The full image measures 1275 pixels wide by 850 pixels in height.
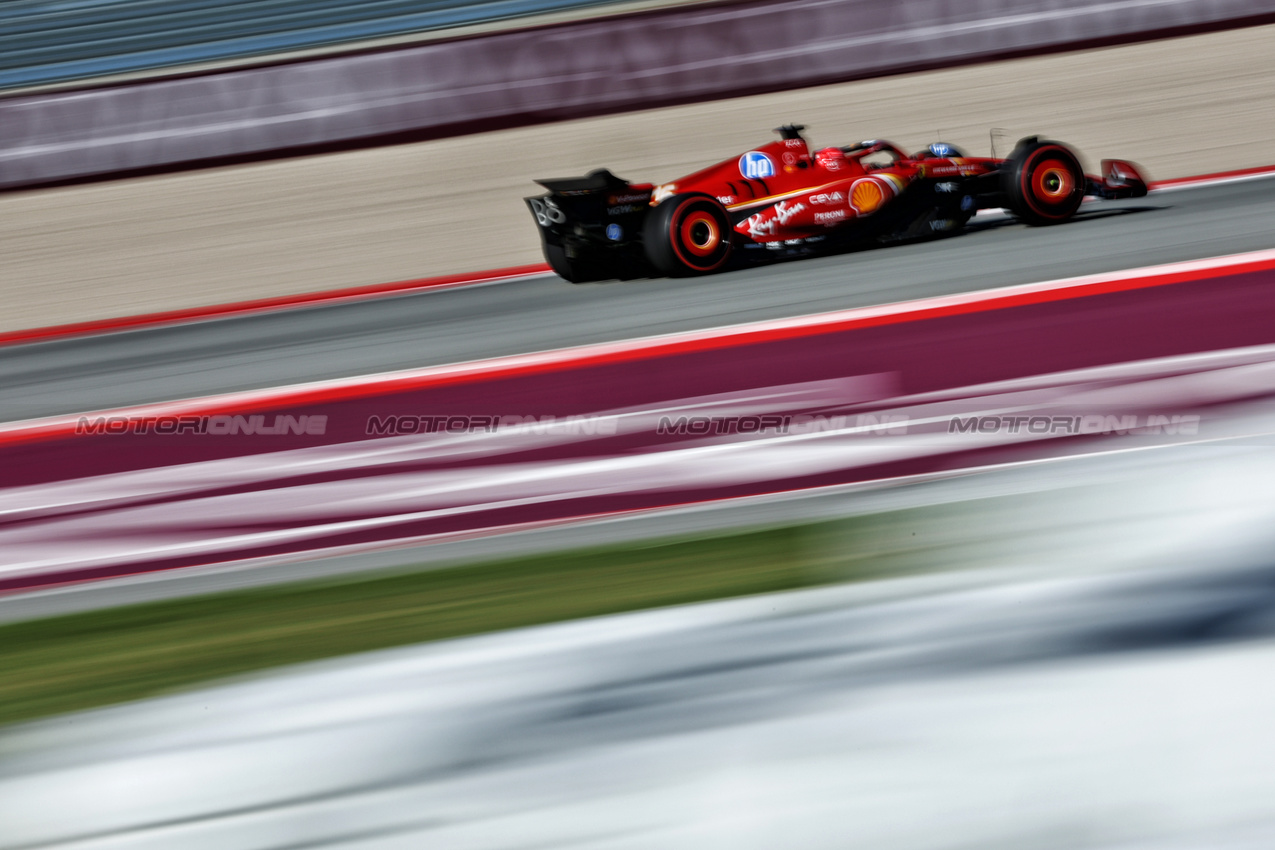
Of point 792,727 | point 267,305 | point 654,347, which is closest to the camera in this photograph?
point 792,727

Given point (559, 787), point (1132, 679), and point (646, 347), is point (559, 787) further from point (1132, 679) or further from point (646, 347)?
point (646, 347)

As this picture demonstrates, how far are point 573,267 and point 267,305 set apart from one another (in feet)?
9.75

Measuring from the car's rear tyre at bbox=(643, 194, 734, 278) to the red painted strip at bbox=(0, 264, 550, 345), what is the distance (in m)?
2.10

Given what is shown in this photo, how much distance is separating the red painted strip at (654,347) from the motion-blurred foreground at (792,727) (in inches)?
91.6

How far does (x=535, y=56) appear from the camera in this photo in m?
10.3

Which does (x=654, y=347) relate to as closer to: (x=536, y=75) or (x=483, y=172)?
(x=483, y=172)

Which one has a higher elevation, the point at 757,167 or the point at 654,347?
the point at 757,167

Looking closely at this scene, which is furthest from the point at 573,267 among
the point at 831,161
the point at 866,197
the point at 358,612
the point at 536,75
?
the point at 358,612

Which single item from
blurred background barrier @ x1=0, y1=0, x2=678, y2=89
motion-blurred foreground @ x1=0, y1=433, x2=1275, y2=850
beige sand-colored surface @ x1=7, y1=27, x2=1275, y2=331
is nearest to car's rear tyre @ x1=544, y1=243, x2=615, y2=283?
beige sand-colored surface @ x1=7, y1=27, x2=1275, y2=331

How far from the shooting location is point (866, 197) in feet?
22.6

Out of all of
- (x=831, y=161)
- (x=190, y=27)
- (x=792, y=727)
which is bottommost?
(x=792, y=727)

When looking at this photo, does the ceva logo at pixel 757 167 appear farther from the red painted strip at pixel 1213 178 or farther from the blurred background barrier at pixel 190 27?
the blurred background barrier at pixel 190 27

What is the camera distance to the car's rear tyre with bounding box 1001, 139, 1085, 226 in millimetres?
7156

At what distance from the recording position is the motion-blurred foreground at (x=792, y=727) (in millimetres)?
2010
